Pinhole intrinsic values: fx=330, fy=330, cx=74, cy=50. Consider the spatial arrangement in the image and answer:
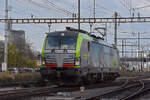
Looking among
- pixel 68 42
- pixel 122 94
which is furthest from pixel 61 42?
pixel 122 94

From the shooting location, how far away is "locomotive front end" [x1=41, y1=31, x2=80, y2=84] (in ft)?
65.4

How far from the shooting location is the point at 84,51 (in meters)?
21.1

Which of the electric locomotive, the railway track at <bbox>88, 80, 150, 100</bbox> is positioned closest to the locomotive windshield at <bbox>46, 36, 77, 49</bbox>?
the electric locomotive

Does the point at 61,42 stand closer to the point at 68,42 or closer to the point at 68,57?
the point at 68,42

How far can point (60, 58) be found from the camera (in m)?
20.2

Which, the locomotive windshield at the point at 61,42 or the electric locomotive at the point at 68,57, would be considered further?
the locomotive windshield at the point at 61,42

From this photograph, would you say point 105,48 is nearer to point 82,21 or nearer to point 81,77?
point 81,77

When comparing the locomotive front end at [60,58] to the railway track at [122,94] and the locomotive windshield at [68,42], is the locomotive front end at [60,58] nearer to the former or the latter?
the locomotive windshield at [68,42]

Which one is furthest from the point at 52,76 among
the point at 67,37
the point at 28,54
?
the point at 28,54

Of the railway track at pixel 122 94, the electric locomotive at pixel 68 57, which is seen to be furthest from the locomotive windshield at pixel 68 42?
the railway track at pixel 122 94

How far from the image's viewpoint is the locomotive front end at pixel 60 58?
65.4 feet

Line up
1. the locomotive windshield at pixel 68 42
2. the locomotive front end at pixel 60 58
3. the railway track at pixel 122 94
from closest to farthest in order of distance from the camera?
the railway track at pixel 122 94 → the locomotive front end at pixel 60 58 → the locomotive windshield at pixel 68 42

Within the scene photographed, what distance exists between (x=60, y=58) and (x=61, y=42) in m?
1.14

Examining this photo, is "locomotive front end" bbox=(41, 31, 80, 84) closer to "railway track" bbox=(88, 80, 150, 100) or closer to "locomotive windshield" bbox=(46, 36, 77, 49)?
"locomotive windshield" bbox=(46, 36, 77, 49)
